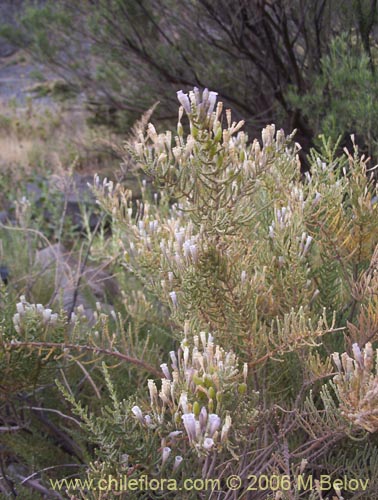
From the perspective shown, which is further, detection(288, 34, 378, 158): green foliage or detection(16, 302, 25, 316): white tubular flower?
detection(288, 34, 378, 158): green foliage

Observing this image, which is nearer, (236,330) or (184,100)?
(184,100)

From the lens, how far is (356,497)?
1.48 meters

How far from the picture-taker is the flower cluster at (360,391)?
110cm

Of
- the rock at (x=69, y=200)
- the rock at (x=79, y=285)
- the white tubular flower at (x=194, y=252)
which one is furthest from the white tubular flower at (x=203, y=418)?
the rock at (x=69, y=200)

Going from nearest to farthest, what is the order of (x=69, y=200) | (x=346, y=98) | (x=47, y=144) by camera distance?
(x=346, y=98)
(x=69, y=200)
(x=47, y=144)

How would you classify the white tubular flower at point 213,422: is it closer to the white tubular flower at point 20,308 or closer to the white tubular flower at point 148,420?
the white tubular flower at point 148,420

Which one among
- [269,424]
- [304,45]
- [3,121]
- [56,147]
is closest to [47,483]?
[269,424]

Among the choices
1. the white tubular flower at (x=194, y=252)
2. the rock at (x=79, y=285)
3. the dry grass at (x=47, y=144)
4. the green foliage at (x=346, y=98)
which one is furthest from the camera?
the dry grass at (x=47, y=144)

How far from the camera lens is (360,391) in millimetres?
1131

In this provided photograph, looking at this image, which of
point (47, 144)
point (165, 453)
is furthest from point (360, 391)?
point (47, 144)

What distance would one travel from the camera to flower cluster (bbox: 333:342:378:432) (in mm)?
1104

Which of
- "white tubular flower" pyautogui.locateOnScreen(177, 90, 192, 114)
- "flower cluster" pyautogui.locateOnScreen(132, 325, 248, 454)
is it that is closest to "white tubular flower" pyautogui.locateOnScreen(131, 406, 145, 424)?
"flower cluster" pyautogui.locateOnScreen(132, 325, 248, 454)

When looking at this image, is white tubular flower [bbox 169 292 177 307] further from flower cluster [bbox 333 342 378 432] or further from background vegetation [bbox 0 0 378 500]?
flower cluster [bbox 333 342 378 432]

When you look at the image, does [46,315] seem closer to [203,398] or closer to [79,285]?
[203,398]
